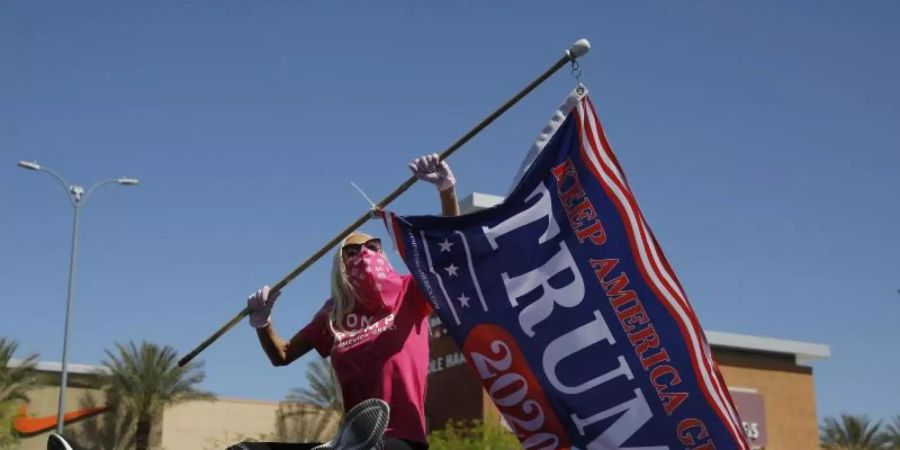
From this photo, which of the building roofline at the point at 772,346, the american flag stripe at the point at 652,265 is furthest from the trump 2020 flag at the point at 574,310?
the building roofline at the point at 772,346

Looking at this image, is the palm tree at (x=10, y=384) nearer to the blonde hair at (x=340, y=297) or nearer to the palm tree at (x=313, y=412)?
the palm tree at (x=313, y=412)

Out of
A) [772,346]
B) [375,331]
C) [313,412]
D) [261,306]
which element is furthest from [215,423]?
[375,331]

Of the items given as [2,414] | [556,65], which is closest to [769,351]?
[2,414]

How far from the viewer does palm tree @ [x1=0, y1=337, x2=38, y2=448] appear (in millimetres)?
38066

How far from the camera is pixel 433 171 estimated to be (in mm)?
5211

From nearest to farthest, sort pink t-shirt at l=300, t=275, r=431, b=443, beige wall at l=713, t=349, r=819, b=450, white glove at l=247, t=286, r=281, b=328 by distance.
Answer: pink t-shirt at l=300, t=275, r=431, b=443 → white glove at l=247, t=286, r=281, b=328 → beige wall at l=713, t=349, r=819, b=450

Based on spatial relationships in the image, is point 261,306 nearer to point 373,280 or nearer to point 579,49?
point 373,280

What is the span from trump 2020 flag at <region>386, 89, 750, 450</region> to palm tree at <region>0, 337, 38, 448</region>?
3588cm

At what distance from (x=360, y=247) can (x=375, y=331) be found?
1.64ft

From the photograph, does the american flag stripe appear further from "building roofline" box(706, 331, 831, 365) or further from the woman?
"building roofline" box(706, 331, 831, 365)

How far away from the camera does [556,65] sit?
5289 millimetres

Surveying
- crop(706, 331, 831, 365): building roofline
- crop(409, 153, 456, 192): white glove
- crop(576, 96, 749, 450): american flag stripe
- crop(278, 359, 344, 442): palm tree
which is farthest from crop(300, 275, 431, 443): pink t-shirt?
crop(706, 331, 831, 365): building roofline

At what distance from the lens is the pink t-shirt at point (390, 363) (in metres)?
4.68

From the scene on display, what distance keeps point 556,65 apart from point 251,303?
1841 millimetres
